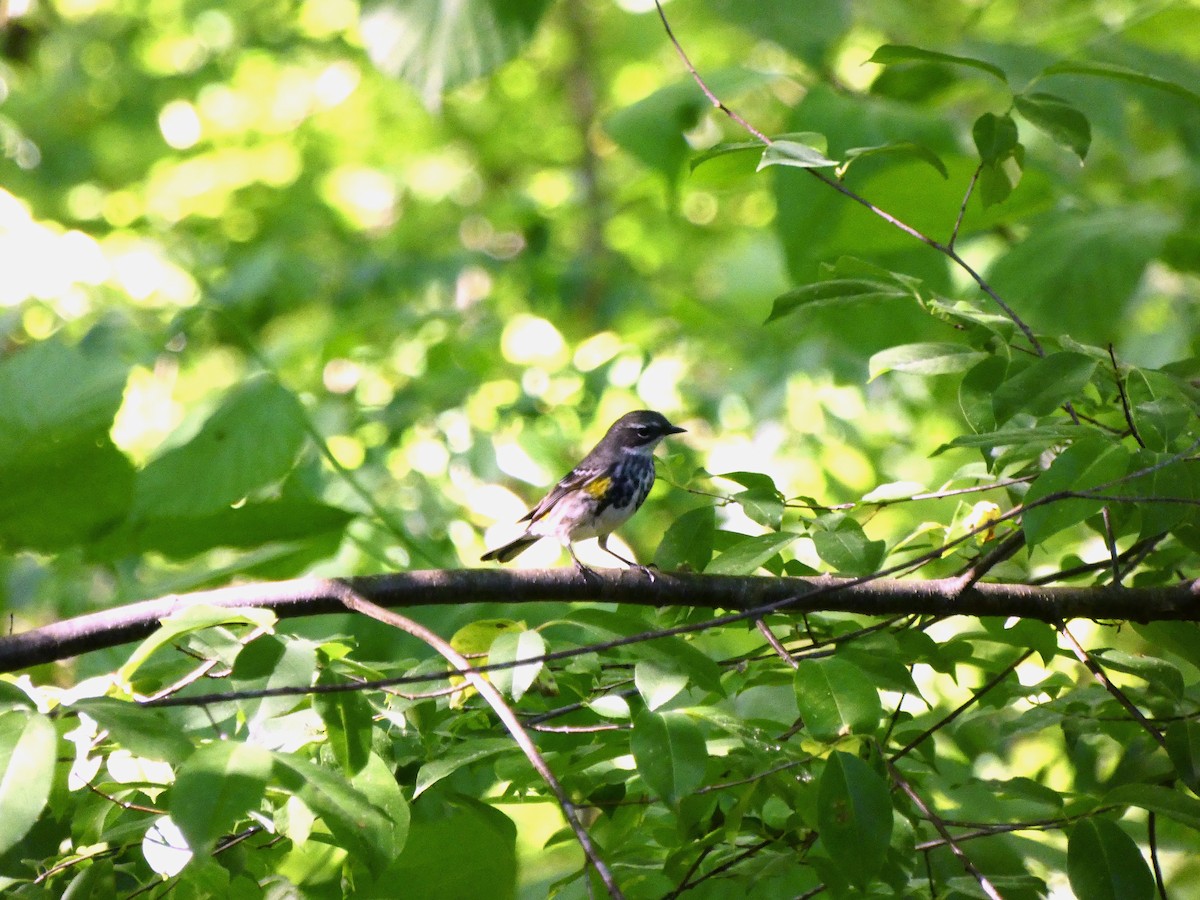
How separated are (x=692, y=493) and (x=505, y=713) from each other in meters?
0.80

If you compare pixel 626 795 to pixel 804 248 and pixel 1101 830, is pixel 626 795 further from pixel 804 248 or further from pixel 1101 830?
pixel 804 248

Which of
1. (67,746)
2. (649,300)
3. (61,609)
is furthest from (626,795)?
(649,300)

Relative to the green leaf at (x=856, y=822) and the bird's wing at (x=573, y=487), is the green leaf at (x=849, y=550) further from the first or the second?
the bird's wing at (x=573, y=487)

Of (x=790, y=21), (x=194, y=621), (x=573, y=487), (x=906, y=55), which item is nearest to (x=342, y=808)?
(x=194, y=621)

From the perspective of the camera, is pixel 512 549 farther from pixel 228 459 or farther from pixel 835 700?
pixel 835 700

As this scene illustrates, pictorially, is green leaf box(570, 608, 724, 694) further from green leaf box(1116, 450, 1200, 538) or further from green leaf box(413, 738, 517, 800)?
green leaf box(1116, 450, 1200, 538)

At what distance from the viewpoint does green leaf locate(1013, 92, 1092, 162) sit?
176cm

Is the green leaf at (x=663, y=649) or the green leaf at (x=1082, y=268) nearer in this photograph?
the green leaf at (x=663, y=649)

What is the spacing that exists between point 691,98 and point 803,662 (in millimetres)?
2425

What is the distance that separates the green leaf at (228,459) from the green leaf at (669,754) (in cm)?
143

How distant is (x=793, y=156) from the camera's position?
1.59 m

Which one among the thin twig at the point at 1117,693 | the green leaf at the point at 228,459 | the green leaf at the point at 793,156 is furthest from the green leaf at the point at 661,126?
the thin twig at the point at 1117,693

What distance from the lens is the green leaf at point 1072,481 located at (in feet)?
4.50

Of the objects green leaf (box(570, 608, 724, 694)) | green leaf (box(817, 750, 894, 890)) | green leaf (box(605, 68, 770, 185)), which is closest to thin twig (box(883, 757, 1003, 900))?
green leaf (box(817, 750, 894, 890))
